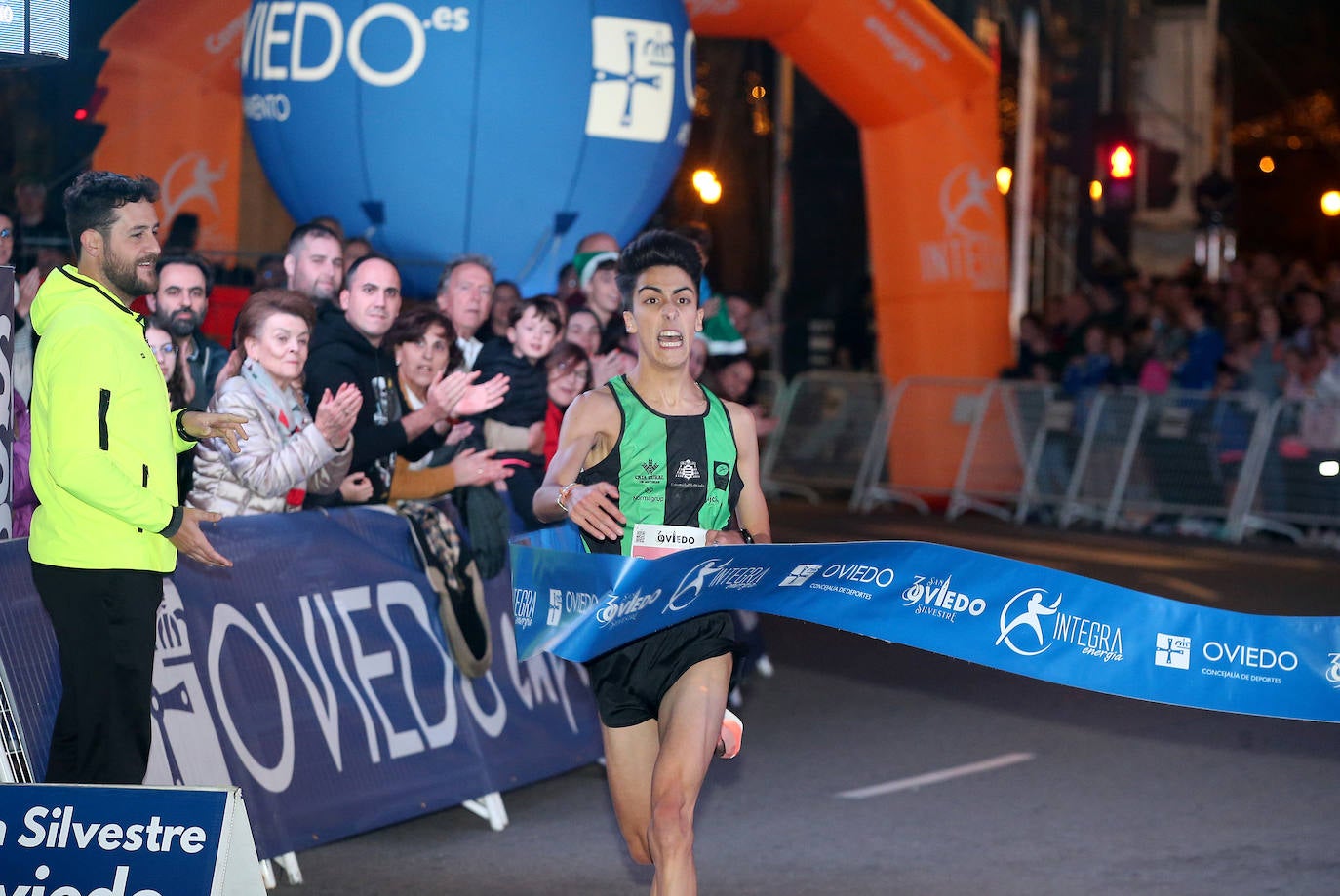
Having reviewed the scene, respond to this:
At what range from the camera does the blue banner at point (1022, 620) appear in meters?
4.74

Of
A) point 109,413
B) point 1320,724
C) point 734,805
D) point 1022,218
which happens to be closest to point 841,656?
point 1320,724

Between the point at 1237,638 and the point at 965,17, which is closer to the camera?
the point at 1237,638

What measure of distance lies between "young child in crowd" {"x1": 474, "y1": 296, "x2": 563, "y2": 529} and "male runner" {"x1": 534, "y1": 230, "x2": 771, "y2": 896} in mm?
2542

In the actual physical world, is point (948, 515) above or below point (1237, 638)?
below

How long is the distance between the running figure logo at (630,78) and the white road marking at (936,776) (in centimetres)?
433

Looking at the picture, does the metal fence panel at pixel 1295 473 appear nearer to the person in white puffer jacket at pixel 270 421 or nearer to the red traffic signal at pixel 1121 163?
the red traffic signal at pixel 1121 163

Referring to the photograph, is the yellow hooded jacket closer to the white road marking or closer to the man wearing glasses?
the man wearing glasses

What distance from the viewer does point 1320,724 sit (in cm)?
902

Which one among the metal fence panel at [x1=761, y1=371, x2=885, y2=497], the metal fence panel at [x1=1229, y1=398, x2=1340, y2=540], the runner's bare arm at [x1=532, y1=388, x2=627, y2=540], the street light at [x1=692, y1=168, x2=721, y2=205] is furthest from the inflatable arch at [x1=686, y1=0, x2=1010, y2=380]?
the runner's bare arm at [x1=532, y1=388, x2=627, y2=540]

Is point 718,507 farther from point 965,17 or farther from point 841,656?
point 965,17

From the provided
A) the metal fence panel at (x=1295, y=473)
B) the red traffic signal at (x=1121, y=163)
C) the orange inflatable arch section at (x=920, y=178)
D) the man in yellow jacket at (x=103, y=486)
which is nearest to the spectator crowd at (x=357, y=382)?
the man in yellow jacket at (x=103, y=486)

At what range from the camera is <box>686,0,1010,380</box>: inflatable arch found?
15.1m

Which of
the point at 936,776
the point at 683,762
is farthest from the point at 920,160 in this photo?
the point at 683,762

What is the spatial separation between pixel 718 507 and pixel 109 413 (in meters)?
1.71
